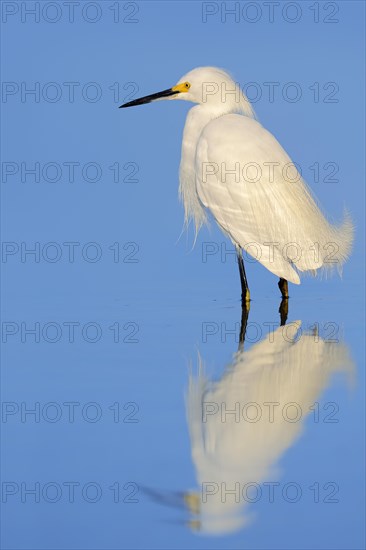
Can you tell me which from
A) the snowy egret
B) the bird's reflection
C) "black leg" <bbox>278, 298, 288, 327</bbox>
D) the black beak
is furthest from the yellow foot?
the black beak

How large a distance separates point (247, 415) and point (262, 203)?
3.00m

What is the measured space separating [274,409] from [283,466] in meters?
0.71

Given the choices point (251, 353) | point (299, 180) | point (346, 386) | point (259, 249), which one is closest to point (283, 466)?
point (346, 386)

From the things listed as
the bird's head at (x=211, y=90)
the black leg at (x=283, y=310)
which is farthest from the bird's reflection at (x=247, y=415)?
the bird's head at (x=211, y=90)

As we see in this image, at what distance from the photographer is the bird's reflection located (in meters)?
3.18

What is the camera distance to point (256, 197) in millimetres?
6844

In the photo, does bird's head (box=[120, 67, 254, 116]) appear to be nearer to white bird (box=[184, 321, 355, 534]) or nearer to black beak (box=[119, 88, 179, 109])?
black beak (box=[119, 88, 179, 109])

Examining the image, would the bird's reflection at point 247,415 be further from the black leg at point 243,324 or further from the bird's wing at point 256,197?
the bird's wing at point 256,197

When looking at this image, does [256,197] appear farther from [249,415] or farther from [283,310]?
[249,415]

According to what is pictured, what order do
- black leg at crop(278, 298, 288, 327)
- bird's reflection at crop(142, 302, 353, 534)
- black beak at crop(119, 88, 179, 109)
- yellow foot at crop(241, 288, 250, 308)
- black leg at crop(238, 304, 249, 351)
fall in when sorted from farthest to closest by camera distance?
black beak at crop(119, 88, 179, 109) < yellow foot at crop(241, 288, 250, 308) < black leg at crop(278, 298, 288, 327) < black leg at crop(238, 304, 249, 351) < bird's reflection at crop(142, 302, 353, 534)

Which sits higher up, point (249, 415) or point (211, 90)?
point (211, 90)

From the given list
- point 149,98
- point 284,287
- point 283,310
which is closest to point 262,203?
point 284,287

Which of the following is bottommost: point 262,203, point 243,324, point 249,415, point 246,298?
point 249,415

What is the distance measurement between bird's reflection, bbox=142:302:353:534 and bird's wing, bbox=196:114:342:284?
117 centimetres
